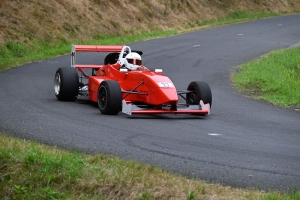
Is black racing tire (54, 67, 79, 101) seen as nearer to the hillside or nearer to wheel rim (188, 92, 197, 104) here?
wheel rim (188, 92, 197, 104)

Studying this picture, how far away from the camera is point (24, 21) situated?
27938mm

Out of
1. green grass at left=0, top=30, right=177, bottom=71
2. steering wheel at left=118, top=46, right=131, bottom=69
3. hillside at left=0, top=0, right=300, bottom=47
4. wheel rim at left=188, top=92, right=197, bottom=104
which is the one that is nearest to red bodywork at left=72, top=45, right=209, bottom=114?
steering wheel at left=118, top=46, right=131, bottom=69

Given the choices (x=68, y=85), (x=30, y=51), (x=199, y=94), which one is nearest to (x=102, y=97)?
(x=68, y=85)

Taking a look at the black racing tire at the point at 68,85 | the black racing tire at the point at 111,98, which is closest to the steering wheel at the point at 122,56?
the black racing tire at the point at 68,85

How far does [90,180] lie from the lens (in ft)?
27.8

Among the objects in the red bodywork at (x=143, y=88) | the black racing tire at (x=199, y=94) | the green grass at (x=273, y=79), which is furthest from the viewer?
the green grass at (x=273, y=79)

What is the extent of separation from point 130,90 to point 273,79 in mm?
6888

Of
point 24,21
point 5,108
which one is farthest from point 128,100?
point 24,21

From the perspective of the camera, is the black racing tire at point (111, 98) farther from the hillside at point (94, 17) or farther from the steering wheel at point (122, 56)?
the hillside at point (94, 17)

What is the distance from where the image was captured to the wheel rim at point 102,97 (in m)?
14.2

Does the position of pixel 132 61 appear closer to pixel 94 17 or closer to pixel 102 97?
pixel 102 97

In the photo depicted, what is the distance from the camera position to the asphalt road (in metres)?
9.52

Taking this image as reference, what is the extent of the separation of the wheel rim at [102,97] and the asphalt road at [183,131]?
8.7 inches

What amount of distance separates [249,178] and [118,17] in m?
26.0
